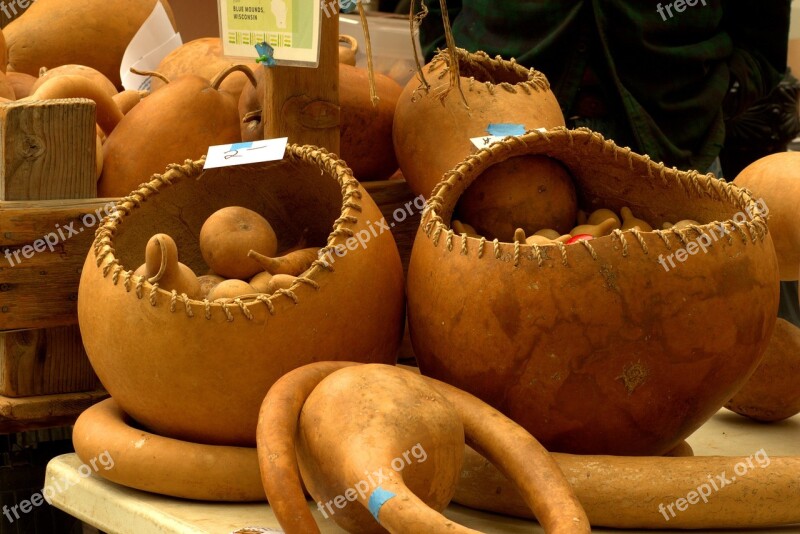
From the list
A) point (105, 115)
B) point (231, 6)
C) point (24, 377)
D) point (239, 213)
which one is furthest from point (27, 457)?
point (231, 6)

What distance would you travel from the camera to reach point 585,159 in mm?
1245

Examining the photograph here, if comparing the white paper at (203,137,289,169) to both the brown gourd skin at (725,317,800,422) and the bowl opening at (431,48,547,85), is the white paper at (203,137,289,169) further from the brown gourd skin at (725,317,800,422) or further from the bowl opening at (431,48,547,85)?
the brown gourd skin at (725,317,800,422)

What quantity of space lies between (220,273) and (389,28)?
118 centimetres

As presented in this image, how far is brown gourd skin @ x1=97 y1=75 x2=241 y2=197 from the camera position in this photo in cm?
148

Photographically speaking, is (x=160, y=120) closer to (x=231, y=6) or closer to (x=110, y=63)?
(x=231, y=6)

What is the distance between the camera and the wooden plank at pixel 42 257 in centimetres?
137

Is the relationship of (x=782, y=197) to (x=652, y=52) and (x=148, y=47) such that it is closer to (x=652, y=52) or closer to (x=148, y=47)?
(x=652, y=52)

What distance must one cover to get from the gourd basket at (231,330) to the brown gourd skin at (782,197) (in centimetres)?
49

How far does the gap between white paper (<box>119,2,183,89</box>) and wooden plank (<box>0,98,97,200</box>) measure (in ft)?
1.61

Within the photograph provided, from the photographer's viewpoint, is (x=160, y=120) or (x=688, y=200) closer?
(x=688, y=200)

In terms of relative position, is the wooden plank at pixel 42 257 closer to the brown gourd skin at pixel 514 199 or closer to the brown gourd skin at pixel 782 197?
the brown gourd skin at pixel 514 199

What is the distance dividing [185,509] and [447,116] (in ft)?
2.07

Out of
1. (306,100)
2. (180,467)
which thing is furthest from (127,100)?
(180,467)

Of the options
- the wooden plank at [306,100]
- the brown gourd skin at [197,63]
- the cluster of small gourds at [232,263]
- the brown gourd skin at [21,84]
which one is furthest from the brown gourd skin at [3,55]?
the cluster of small gourds at [232,263]
